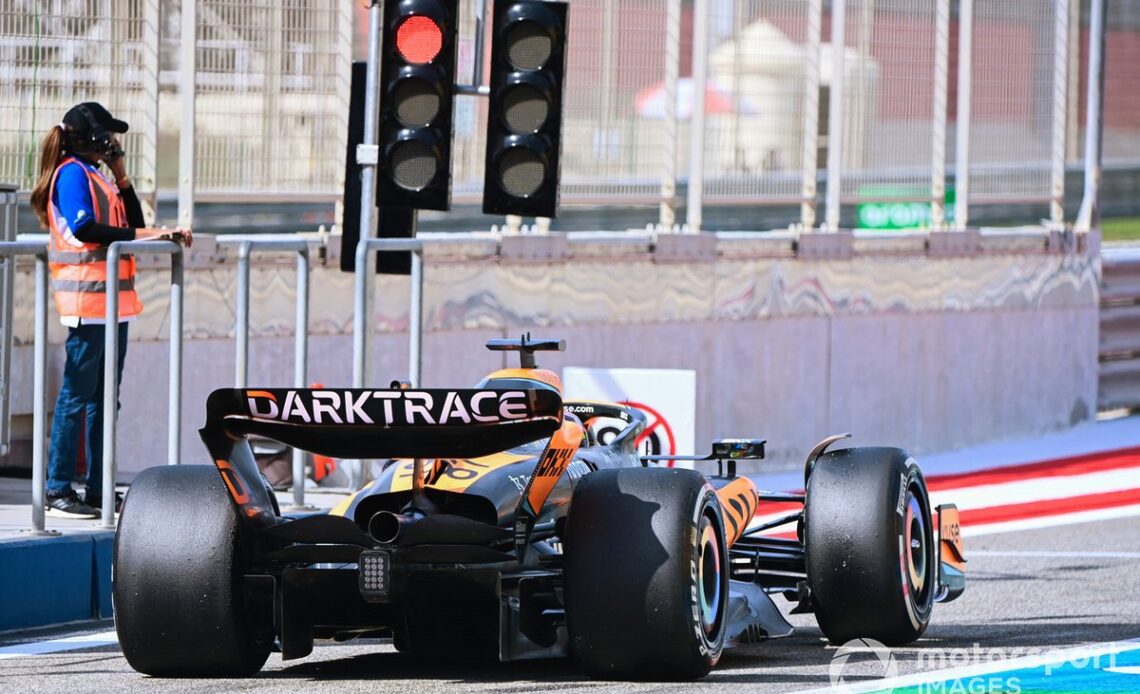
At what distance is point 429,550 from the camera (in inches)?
258

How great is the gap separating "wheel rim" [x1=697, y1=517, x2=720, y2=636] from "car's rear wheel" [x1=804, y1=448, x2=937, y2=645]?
27.6 inches

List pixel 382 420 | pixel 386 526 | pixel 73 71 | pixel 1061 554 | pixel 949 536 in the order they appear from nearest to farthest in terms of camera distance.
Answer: pixel 382 420 → pixel 386 526 → pixel 949 536 → pixel 1061 554 → pixel 73 71

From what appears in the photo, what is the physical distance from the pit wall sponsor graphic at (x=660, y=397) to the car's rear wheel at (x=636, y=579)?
186 inches

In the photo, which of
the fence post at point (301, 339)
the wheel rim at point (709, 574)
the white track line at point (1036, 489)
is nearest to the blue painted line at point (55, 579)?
the fence post at point (301, 339)

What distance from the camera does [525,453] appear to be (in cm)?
750

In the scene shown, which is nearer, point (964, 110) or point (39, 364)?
point (39, 364)

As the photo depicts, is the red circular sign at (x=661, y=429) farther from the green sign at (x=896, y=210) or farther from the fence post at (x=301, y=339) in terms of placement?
the green sign at (x=896, y=210)

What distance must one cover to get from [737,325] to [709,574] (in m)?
8.52

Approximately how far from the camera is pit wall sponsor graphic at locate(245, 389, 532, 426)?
6422 millimetres

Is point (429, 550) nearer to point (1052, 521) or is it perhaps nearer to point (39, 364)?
point (39, 364)

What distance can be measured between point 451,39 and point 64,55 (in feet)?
8.91

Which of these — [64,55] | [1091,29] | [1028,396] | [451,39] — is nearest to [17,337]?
[64,55]

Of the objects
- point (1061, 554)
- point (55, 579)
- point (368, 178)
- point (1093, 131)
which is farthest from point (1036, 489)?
point (55, 579)

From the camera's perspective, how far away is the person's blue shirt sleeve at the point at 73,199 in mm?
9453
